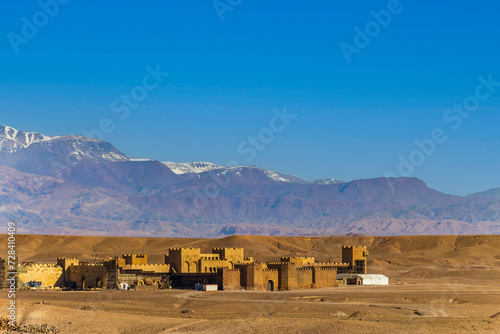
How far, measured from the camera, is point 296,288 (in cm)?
7756

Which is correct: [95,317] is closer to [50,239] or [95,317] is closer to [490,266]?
[490,266]

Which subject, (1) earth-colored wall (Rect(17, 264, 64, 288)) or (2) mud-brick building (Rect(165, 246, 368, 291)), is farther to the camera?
(1) earth-colored wall (Rect(17, 264, 64, 288))

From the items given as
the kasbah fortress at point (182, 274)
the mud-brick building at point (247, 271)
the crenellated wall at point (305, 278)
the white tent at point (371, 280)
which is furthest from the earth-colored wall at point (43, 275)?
the white tent at point (371, 280)

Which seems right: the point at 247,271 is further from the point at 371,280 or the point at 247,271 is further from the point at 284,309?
the point at 371,280

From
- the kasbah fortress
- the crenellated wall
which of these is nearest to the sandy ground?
the crenellated wall

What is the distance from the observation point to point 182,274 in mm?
80688

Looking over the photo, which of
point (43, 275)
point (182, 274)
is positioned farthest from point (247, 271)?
Result: point (43, 275)

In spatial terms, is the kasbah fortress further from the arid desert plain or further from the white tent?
the arid desert plain

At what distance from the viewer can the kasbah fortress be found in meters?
75.6

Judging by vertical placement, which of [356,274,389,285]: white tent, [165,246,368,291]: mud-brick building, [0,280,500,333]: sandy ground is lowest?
[0,280,500,333]: sandy ground

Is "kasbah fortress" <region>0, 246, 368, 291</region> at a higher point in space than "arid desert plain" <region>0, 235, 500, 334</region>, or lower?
higher

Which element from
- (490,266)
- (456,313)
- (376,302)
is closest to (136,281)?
(376,302)

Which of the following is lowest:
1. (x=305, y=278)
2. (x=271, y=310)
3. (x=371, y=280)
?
(x=271, y=310)

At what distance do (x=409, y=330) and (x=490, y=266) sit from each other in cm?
8401
